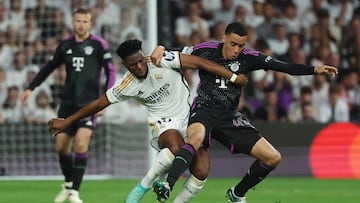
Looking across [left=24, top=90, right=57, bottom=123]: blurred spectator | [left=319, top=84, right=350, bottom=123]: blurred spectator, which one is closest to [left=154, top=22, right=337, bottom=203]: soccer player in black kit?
[left=24, top=90, right=57, bottom=123]: blurred spectator

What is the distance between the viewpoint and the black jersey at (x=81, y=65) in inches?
446

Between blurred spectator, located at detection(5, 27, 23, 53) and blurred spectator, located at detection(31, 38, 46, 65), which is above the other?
blurred spectator, located at detection(5, 27, 23, 53)

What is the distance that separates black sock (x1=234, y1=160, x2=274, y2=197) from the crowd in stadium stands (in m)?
6.39

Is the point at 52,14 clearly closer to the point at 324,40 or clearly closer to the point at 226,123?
the point at 324,40

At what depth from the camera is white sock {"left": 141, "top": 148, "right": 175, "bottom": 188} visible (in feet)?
27.7

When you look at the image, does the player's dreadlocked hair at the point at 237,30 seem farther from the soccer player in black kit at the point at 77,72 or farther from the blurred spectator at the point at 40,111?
the blurred spectator at the point at 40,111

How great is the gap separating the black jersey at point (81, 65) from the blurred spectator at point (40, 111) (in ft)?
13.1

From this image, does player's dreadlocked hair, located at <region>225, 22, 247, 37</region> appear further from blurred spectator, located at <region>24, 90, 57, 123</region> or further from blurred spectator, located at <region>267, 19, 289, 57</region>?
blurred spectator, located at <region>267, 19, 289, 57</region>

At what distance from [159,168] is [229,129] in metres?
0.79

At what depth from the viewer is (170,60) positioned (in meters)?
8.80

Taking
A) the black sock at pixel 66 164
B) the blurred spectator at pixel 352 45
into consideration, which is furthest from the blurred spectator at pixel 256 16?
the black sock at pixel 66 164

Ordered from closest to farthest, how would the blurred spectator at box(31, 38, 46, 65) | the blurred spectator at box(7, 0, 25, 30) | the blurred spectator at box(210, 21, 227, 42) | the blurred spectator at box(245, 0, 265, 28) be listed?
the blurred spectator at box(31, 38, 46, 65) → the blurred spectator at box(7, 0, 25, 30) → the blurred spectator at box(210, 21, 227, 42) → the blurred spectator at box(245, 0, 265, 28)

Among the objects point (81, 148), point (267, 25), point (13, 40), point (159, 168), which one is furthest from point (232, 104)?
point (267, 25)

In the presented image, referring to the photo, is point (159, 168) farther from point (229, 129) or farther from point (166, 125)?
point (229, 129)
